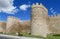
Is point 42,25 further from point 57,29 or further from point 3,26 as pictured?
point 3,26

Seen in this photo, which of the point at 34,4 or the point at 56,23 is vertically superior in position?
the point at 34,4

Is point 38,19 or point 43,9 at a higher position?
point 43,9

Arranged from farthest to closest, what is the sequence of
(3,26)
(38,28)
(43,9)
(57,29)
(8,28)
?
(3,26)
(8,28)
(57,29)
(43,9)
(38,28)

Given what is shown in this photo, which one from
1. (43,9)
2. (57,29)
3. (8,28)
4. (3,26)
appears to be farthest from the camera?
(3,26)

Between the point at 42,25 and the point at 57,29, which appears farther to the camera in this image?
the point at 57,29

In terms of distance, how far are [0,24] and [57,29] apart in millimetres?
16009

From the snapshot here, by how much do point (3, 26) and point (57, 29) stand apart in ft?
45.7

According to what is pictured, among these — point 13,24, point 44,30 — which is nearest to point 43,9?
point 44,30

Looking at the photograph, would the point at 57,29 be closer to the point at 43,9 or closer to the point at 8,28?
the point at 43,9

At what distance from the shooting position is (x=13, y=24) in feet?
113

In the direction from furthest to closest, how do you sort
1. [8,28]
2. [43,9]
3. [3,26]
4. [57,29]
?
1. [3,26]
2. [8,28]
3. [57,29]
4. [43,9]

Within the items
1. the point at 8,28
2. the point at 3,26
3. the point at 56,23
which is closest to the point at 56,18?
the point at 56,23

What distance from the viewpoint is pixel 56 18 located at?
30453mm

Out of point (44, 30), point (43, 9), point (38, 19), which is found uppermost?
point (43, 9)
